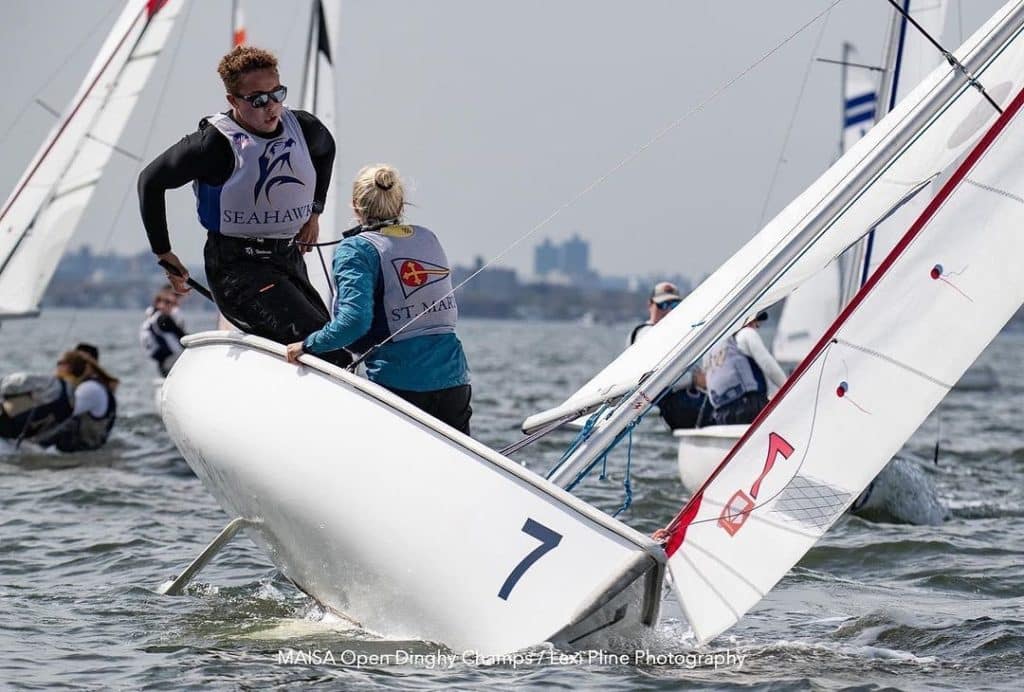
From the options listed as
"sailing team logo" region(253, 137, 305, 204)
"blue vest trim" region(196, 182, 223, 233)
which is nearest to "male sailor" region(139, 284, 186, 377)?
"blue vest trim" region(196, 182, 223, 233)

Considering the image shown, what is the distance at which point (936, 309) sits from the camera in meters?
4.55

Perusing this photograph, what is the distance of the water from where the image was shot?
14.8 ft

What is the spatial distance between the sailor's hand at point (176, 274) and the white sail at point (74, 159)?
6027mm

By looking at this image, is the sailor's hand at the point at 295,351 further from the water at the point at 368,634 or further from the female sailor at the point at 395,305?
the water at the point at 368,634

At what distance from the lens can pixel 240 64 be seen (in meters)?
4.88

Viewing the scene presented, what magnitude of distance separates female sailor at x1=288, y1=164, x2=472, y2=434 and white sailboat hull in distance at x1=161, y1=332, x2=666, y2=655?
8.8 inches

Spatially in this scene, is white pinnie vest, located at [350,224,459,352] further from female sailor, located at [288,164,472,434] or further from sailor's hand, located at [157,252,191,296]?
sailor's hand, located at [157,252,191,296]

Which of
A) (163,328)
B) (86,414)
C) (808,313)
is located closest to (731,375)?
(86,414)

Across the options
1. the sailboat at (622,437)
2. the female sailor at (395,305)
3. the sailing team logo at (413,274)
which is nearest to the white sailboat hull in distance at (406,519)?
the sailboat at (622,437)

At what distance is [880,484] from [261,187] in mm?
4499

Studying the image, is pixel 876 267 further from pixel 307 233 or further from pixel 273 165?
pixel 273 165

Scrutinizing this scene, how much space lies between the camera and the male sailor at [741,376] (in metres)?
8.71

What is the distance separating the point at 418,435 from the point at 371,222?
775 mm

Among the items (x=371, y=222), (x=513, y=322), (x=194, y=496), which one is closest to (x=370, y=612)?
(x=371, y=222)
